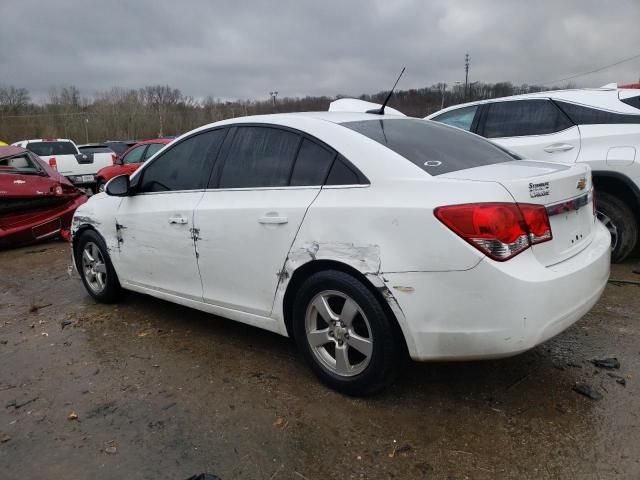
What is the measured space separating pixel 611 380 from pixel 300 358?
1.86 m

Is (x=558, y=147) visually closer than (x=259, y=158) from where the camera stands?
No

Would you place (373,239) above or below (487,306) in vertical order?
above

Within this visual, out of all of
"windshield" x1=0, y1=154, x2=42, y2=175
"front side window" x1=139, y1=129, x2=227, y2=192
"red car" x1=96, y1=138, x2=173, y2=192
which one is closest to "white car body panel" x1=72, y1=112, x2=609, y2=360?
"front side window" x1=139, y1=129, x2=227, y2=192

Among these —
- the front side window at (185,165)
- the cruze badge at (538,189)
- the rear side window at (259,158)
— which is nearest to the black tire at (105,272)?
the front side window at (185,165)

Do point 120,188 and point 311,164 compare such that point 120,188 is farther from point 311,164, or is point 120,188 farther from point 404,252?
point 404,252

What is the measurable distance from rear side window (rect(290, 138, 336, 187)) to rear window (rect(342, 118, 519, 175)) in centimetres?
24

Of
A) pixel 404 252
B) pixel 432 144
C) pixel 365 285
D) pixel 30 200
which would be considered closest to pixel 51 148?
pixel 30 200

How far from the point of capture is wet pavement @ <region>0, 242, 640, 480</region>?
234 centimetres

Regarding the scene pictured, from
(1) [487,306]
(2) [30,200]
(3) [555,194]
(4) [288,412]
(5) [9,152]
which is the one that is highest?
(5) [9,152]

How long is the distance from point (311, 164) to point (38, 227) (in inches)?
247

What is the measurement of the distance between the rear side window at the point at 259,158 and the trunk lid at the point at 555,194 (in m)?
1.01

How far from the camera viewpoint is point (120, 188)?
411 centimetres

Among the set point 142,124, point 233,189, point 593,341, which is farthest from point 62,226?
point 142,124

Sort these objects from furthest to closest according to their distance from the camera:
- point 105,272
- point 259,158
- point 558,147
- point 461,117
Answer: point 461,117 → point 558,147 → point 105,272 → point 259,158
